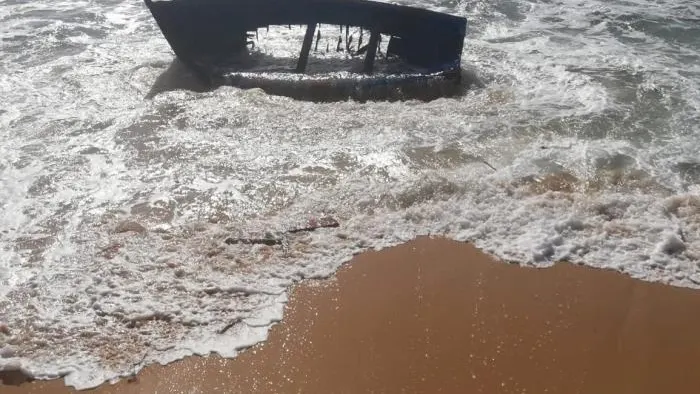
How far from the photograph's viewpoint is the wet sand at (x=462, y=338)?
145 inches

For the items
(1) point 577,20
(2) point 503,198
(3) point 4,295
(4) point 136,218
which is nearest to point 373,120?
(2) point 503,198

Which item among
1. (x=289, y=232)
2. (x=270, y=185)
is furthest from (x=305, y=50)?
(x=289, y=232)

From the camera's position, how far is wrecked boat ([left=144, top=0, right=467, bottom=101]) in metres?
8.38

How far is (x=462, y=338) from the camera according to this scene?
13.1 ft

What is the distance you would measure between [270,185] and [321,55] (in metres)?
4.93

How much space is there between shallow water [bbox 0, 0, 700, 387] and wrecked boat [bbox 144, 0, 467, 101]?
353 mm

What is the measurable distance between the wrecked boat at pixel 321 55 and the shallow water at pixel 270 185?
35cm

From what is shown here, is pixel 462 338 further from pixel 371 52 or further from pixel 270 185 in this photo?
pixel 371 52

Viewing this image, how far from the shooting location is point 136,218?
5.50 metres

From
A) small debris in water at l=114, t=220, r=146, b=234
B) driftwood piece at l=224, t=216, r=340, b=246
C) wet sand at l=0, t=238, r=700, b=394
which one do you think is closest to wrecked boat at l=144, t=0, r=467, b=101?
driftwood piece at l=224, t=216, r=340, b=246

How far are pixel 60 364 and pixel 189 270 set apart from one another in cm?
123

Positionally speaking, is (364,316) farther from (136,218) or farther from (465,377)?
(136,218)

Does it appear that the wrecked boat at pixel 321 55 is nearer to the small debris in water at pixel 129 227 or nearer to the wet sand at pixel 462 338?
the small debris in water at pixel 129 227

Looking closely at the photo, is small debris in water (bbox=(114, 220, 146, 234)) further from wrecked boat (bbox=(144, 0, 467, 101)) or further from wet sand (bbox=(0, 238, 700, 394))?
wrecked boat (bbox=(144, 0, 467, 101))
